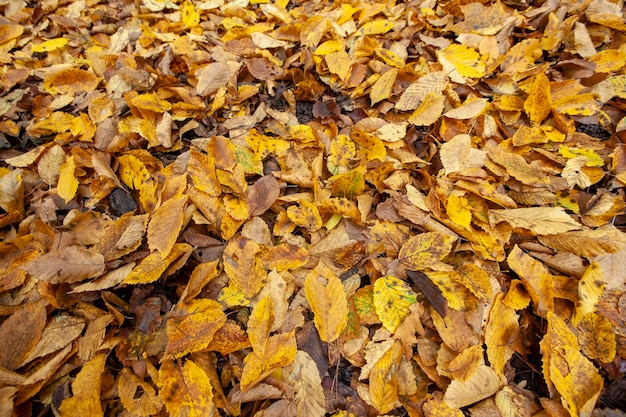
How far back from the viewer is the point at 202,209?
1376mm

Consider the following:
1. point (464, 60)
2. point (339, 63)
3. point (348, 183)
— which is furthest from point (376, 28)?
point (348, 183)

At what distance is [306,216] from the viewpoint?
135 centimetres

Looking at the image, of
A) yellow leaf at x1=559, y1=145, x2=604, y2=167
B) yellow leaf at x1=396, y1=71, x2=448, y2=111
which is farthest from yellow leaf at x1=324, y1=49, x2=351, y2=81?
yellow leaf at x1=559, y1=145, x2=604, y2=167

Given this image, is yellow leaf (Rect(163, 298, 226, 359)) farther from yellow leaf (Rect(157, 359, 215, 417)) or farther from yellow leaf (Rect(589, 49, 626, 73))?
yellow leaf (Rect(589, 49, 626, 73))

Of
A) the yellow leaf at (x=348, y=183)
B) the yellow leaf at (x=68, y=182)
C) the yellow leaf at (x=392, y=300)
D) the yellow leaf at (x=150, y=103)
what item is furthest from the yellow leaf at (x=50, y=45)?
the yellow leaf at (x=392, y=300)

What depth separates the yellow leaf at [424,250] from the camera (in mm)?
1234

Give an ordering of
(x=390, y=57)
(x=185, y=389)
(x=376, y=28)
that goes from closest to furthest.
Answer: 1. (x=185, y=389)
2. (x=390, y=57)
3. (x=376, y=28)

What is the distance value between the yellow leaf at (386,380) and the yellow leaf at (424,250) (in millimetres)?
267

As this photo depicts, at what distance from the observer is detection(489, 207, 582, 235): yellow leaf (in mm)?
1248

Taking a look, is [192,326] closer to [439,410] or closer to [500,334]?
[439,410]

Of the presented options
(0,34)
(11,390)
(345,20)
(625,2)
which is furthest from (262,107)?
(625,2)

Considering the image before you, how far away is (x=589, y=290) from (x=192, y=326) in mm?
1217

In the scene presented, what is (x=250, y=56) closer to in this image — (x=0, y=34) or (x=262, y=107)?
(x=262, y=107)

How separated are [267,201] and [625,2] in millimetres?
2152
